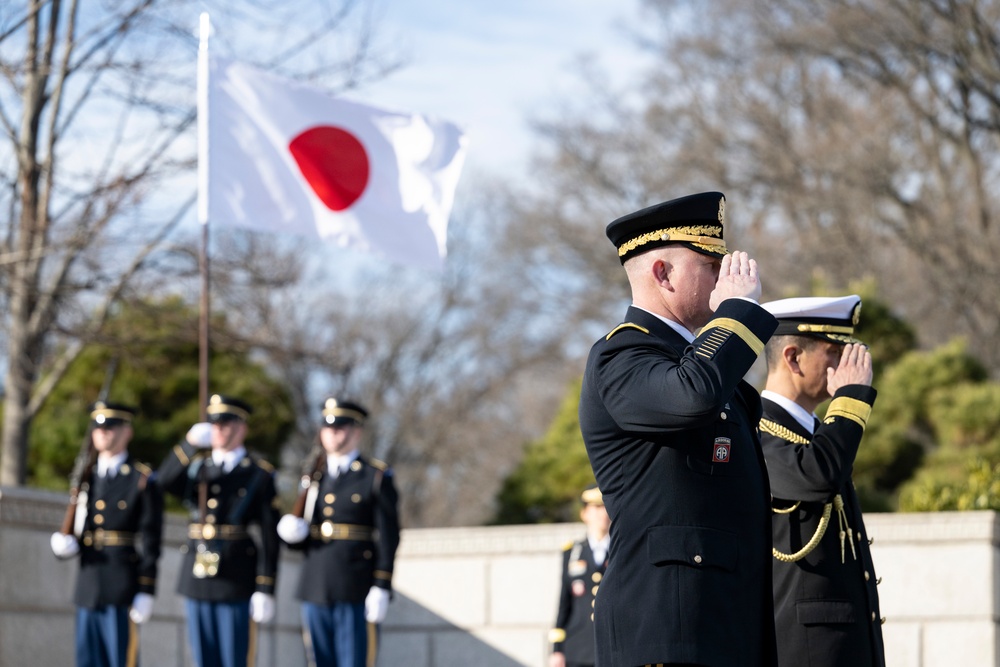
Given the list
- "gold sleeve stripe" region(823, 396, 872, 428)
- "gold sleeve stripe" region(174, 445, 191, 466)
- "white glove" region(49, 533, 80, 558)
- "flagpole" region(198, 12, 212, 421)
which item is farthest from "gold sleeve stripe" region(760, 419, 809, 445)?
"white glove" region(49, 533, 80, 558)

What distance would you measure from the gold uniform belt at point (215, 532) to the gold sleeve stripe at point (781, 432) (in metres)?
5.36

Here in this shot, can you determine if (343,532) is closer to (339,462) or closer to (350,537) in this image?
(350,537)

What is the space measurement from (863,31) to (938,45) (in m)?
1.43

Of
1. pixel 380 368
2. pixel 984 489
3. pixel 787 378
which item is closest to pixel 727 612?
pixel 787 378

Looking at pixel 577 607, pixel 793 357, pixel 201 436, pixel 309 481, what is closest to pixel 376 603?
pixel 309 481

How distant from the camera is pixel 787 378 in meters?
5.19

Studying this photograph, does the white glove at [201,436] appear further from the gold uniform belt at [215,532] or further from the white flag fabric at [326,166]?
the white flag fabric at [326,166]

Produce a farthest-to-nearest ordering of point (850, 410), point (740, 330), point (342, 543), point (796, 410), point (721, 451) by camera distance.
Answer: point (342, 543) < point (796, 410) < point (850, 410) < point (721, 451) < point (740, 330)

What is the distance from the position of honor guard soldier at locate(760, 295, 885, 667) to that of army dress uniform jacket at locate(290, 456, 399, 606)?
4.70 meters

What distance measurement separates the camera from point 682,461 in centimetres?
365

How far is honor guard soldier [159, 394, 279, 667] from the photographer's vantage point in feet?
31.4

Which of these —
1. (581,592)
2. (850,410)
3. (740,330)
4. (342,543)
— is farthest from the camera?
(342,543)

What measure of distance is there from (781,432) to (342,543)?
4972 millimetres

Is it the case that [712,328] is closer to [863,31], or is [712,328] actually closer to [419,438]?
[863,31]
